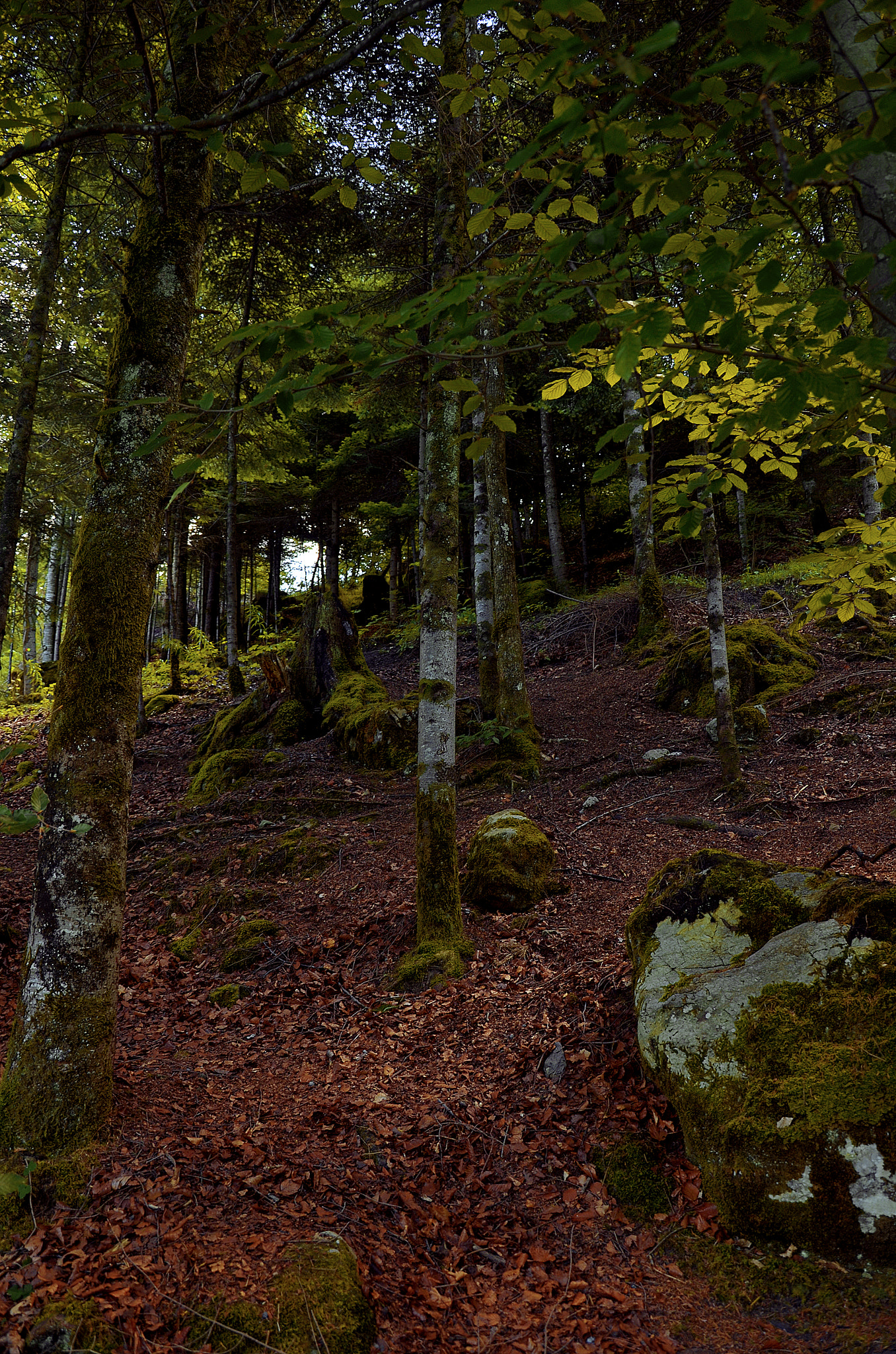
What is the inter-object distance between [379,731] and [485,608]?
251 cm

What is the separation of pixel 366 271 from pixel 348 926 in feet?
27.7

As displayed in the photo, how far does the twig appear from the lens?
7672 mm

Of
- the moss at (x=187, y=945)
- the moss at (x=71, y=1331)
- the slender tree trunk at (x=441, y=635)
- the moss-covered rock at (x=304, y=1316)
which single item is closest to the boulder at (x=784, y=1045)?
the moss-covered rock at (x=304, y=1316)

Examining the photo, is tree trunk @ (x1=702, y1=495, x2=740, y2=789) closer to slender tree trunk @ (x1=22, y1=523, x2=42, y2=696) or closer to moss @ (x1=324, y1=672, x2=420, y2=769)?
moss @ (x1=324, y1=672, x2=420, y2=769)

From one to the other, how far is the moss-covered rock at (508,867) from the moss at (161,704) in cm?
1119

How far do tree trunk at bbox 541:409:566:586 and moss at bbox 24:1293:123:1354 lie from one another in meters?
17.9

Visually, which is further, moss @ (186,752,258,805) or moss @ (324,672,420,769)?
moss @ (324,672,420,769)

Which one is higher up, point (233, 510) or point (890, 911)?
point (233, 510)

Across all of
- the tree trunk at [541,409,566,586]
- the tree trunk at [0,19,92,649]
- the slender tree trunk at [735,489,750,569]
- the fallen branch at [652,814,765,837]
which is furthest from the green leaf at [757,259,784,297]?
the slender tree trunk at [735,489,750,569]

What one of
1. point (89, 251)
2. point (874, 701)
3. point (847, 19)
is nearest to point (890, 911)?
point (847, 19)

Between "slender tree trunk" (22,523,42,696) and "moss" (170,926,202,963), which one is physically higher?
"slender tree trunk" (22,523,42,696)

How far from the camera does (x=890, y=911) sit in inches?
131

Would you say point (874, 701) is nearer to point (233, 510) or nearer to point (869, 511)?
point (869, 511)

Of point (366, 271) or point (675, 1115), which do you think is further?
point (366, 271)
